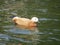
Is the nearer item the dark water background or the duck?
the dark water background

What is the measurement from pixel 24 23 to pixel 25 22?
69 millimetres

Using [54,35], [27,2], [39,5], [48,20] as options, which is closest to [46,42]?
[54,35]

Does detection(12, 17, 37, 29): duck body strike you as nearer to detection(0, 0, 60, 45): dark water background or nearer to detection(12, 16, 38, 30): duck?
detection(12, 16, 38, 30): duck

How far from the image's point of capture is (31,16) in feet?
54.1

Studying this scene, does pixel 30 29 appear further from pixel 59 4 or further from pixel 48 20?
pixel 59 4

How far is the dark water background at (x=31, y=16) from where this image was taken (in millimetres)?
A: 12725

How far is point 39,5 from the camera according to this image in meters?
19.2

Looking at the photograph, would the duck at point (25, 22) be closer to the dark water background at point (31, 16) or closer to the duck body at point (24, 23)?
the duck body at point (24, 23)

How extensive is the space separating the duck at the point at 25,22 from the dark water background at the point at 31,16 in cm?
26

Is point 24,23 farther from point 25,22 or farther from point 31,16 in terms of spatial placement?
point 31,16

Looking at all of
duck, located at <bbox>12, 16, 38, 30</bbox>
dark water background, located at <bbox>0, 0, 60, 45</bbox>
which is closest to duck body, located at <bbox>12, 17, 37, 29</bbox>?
duck, located at <bbox>12, 16, 38, 30</bbox>

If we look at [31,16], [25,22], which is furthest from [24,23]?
[31,16]

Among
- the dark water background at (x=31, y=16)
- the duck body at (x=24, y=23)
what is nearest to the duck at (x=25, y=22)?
the duck body at (x=24, y=23)

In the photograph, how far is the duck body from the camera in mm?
15150
